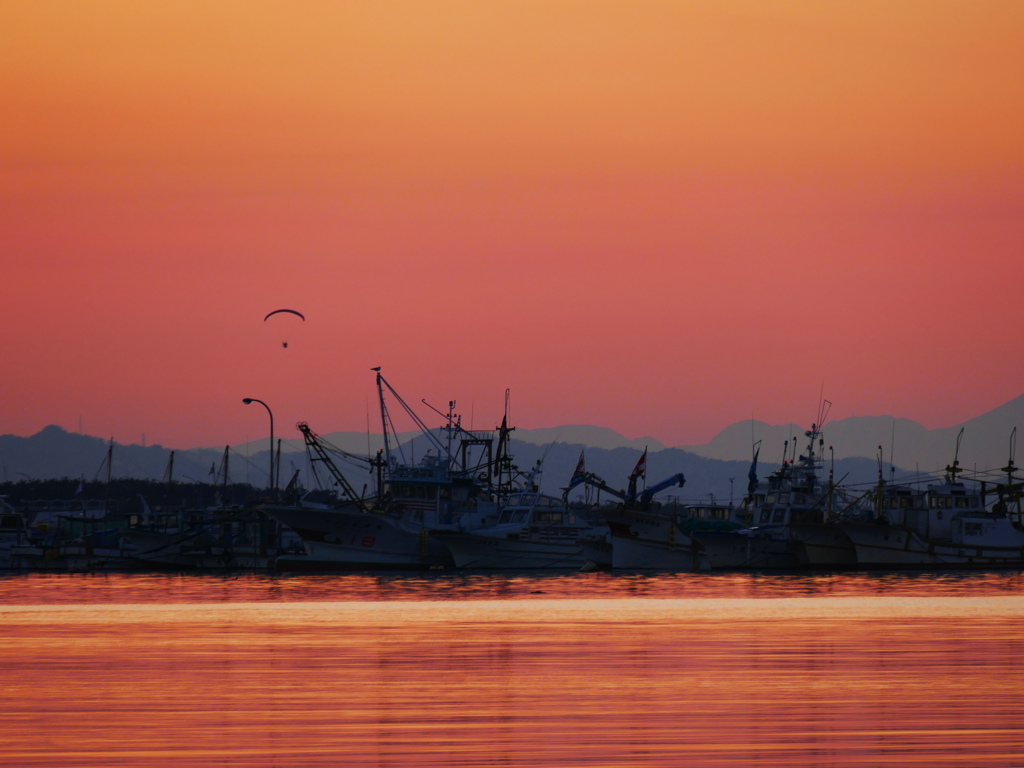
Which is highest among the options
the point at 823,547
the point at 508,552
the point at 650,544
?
the point at 823,547

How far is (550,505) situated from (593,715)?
70.8 m

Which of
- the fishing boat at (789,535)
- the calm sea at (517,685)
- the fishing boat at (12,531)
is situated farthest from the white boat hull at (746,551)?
the fishing boat at (12,531)

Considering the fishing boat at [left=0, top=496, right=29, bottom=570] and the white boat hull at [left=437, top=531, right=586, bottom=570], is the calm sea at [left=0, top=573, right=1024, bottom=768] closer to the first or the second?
the white boat hull at [left=437, top=531, right=586, bottom=570]

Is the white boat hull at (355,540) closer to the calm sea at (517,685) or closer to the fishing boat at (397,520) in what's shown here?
the fishing boat at (397,520)

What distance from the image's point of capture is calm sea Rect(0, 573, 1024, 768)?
19.5 meters

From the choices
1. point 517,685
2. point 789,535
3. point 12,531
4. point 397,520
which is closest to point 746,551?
point 789,535

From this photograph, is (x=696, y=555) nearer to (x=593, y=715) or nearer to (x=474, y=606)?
(x=474, y=606)

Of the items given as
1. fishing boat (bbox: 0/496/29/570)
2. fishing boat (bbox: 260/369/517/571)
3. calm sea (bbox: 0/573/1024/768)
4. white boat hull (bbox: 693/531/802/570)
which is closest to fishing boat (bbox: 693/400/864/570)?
white boat hull (bbox: 693/531/802/570)

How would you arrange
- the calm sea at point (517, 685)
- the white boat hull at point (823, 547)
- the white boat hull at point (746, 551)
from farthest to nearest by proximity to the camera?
the white boat hull at point (823, 547) → the white boat hull at point (746, 551) → the calm sea at point (517, 685)

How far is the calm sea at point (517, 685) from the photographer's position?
1955cm

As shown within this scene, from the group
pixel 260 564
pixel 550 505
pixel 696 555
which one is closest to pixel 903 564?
pixel 696 555

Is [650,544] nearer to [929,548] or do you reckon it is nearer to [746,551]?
[746,551]

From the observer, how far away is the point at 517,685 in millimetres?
26234

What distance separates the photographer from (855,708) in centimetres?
2292
